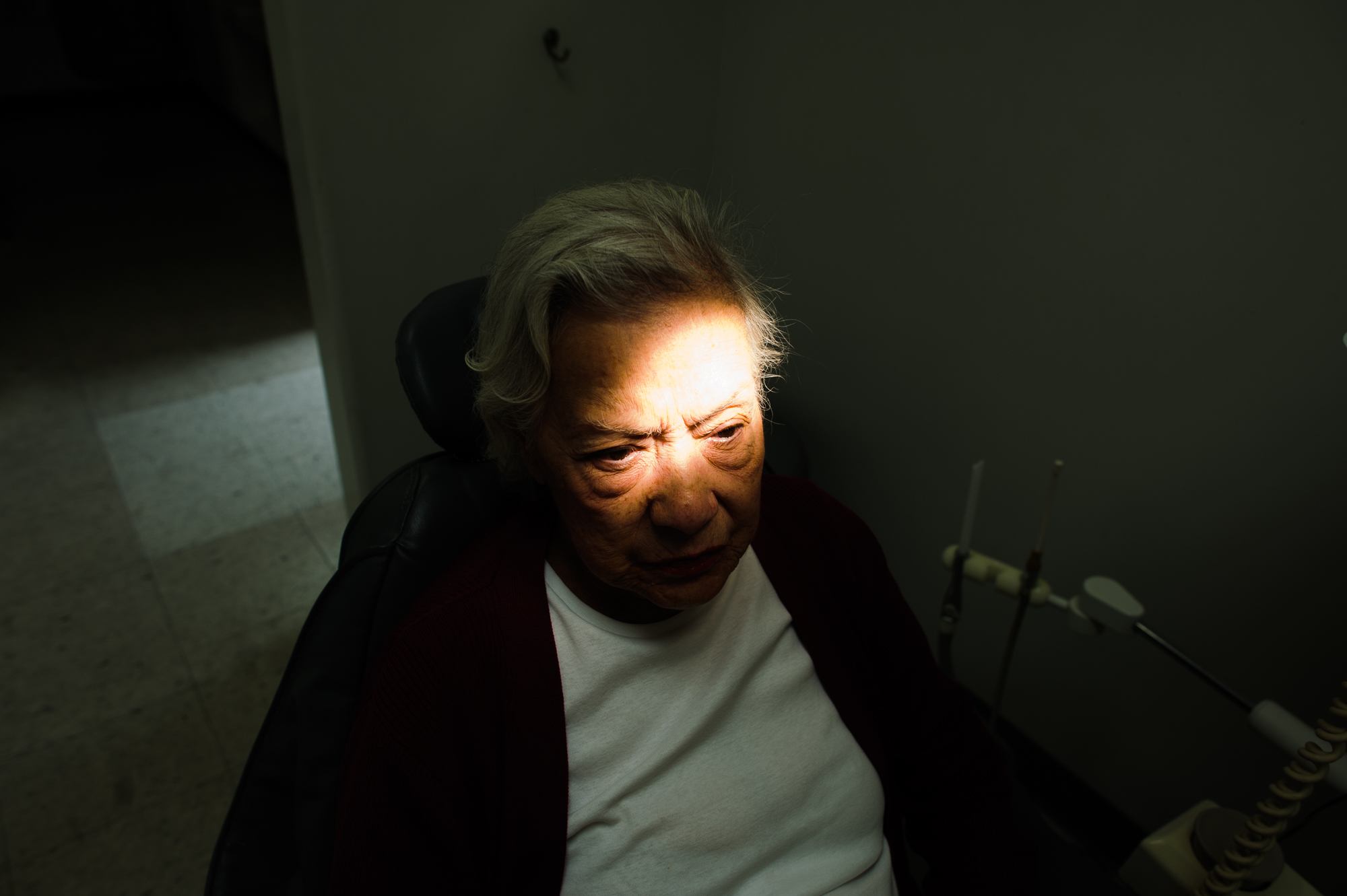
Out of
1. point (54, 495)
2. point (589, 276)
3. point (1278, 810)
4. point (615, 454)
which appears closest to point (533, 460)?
point (615, 454)

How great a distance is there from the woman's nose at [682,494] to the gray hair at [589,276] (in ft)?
0.46

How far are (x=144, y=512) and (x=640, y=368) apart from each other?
2363mm

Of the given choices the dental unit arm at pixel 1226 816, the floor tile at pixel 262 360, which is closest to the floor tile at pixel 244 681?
the floor tile at pixel 262 360

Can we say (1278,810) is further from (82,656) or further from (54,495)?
(54,495)

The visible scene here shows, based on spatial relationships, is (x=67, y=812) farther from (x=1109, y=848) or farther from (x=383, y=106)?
(x=1109, y=848)

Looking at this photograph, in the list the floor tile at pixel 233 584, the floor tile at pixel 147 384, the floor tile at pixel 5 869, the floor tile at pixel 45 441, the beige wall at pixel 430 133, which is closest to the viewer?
the beige wall at pixel 430 133

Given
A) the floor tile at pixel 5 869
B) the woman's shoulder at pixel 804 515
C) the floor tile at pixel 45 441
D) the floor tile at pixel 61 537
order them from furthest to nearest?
the floor tile at pixel 45 441
the floor tile at pixel 61 537
the floor tile at pixel 5 869
the woman's shoulder at pixel 804 515

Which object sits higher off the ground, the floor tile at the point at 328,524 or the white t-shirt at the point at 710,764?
the white t-shirt at the point at 710,764

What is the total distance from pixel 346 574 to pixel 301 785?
245 mm

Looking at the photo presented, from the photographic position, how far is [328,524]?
2.54 meters

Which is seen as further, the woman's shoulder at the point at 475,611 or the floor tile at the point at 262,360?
the floor tile at the point at 262,360

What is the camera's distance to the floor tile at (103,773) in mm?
1698

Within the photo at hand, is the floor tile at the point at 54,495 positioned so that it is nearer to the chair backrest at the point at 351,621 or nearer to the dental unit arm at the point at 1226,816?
the chair backrest at the point at 351,621

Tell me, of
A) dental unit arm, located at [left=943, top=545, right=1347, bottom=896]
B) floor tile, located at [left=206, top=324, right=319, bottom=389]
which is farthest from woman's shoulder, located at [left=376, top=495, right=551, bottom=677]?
floor tile, located at [left=206, top=324, right=319, bottom=389]
